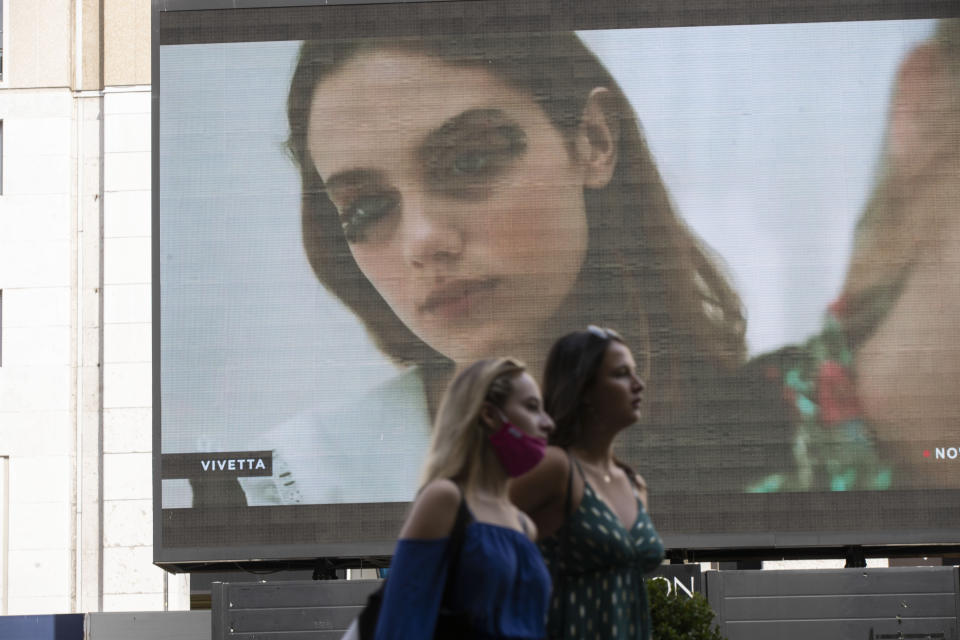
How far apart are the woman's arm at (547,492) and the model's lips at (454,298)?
852 centimetres

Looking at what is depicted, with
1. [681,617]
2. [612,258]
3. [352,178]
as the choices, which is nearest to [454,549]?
[681,617]

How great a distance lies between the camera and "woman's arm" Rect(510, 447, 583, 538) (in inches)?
131

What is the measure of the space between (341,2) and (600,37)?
6.91 feet

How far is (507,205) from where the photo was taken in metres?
12.0

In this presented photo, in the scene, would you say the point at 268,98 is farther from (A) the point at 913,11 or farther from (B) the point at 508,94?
(A) the point at 913,11

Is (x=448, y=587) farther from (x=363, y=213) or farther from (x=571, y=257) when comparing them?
(x=363, y=213)

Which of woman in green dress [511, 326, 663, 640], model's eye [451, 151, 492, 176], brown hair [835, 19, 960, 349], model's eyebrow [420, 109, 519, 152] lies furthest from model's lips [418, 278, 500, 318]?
woman in green dress [511, 326, 663, 640]

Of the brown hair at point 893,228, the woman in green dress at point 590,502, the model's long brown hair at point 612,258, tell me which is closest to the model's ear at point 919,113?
the brown hair at point 893,228

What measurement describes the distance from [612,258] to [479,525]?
9.14 metres

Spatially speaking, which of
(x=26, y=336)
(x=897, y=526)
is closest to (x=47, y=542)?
(x=26, y=336)

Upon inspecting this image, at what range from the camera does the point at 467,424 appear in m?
3.14

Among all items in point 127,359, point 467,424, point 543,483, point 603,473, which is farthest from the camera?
point 127,359

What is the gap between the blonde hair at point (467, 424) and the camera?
312cm

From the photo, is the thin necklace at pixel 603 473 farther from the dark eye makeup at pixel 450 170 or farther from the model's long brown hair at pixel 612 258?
the dark eye makeup at pixel 450 170
